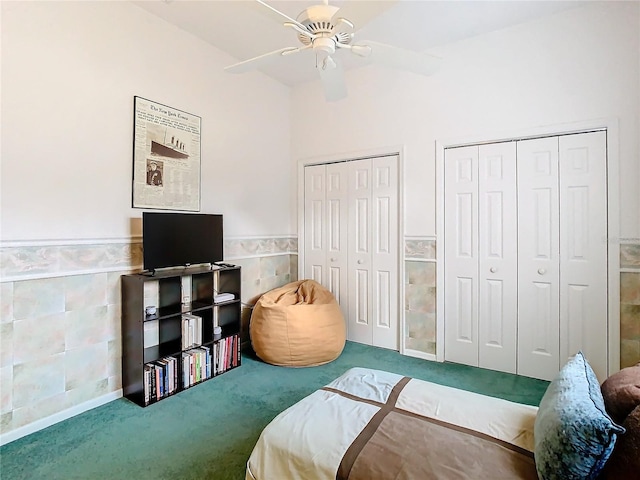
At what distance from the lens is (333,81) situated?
2186 millimetres

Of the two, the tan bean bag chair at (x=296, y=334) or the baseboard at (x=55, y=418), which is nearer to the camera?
the baseboard at (x=55, y=418)

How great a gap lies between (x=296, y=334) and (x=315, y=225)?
1.39 meters

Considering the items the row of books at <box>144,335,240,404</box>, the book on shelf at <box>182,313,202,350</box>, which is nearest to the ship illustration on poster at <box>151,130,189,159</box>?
the book on shelf at <box>182,313,202,350</box>

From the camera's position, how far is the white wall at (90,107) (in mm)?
2084

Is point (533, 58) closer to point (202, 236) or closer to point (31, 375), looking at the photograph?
point (202, 236)

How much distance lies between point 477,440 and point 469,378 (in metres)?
1.76

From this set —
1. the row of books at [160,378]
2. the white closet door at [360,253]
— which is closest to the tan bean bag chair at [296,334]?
the white closet door at [360,253]

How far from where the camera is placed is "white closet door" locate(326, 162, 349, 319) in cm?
383

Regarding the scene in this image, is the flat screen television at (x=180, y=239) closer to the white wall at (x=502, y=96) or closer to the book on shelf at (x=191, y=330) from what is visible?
the book on shelf at (x=191, y=330)

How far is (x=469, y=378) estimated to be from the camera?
289cm

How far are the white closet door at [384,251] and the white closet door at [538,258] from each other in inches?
42.9

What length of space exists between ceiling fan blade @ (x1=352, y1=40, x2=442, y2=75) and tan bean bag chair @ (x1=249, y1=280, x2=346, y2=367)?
2.09 meters

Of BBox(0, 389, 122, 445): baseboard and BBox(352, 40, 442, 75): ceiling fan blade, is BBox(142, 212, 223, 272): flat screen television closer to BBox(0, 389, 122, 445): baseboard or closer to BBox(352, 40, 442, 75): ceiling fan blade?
BBox(0, 389, 122, 445): baseboard

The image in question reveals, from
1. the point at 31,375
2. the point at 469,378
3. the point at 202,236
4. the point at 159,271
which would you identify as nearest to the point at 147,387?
the point at 31,375
